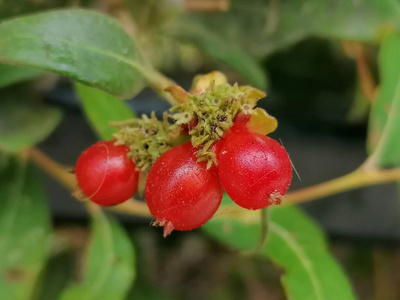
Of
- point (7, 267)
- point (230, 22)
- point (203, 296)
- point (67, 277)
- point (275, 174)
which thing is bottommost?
point (203, 296)

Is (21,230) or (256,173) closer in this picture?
(256,173)

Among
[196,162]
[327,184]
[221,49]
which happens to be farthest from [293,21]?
[196,162]

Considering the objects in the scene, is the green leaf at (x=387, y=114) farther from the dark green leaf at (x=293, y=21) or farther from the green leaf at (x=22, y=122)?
the green leaf at (x=22, y=122)

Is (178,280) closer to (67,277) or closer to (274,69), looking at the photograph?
(67,277)

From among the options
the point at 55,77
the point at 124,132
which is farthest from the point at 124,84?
the point at 55,77

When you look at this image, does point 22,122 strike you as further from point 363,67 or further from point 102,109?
point 363,67
